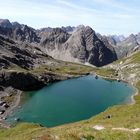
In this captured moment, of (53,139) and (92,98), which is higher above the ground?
(53,139)

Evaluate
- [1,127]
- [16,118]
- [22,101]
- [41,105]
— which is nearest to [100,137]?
[1,127]

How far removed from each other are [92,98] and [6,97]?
55275 millimetres

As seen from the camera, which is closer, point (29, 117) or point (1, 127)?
point (1, 127)

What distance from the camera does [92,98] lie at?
195 m

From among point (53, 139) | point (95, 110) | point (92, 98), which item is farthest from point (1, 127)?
point (53, 139)

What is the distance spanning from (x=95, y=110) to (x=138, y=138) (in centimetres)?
13524

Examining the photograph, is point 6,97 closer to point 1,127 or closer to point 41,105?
point 41,105

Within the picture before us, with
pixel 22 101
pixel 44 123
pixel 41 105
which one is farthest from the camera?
pixel 22 101

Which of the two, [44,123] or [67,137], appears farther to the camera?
[44,123]

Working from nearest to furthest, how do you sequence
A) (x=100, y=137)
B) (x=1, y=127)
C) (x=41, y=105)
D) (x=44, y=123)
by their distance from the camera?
(x=100, y=137) < (x=1, y=127) < (x=44, y=123) < (x=41, y=105)

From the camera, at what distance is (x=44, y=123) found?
13488 centimetres

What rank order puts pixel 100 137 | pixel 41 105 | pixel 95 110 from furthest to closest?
pixel 41 105, pixel 95 110, pixel 100 137

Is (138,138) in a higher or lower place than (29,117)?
higher

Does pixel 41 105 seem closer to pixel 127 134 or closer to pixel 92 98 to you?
pixel 92 98
